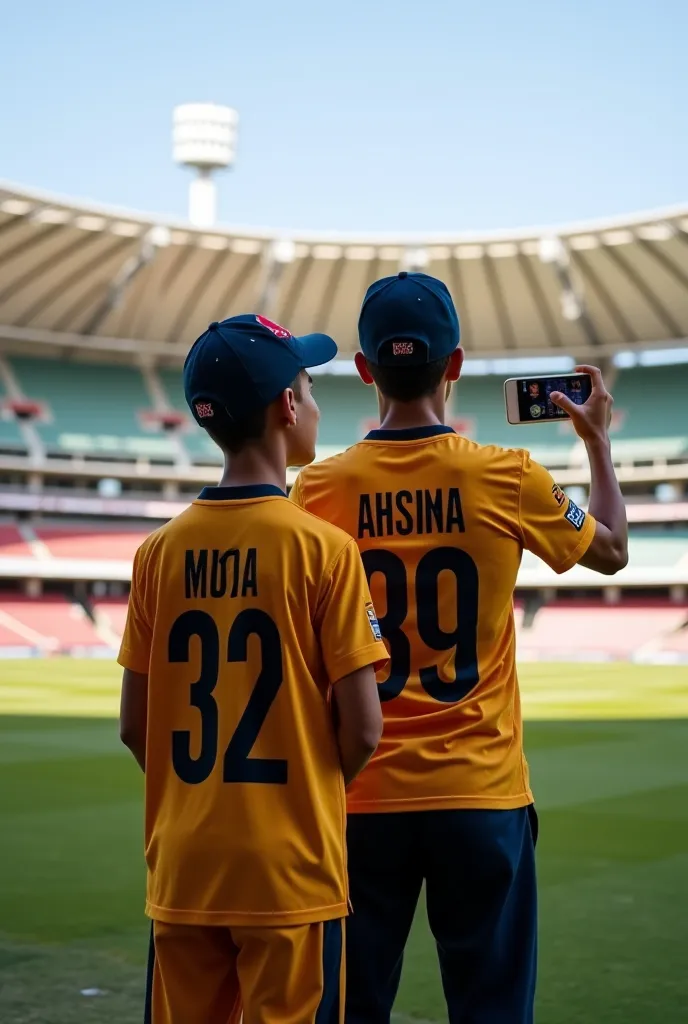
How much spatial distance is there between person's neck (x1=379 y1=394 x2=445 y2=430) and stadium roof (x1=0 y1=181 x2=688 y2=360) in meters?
33.4

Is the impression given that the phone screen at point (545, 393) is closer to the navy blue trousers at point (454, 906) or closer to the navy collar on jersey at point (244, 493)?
the navy collar on jersey at point (244, 493)

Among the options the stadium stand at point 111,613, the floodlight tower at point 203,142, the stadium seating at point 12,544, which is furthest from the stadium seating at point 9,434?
the floodlight tower at point 203,142

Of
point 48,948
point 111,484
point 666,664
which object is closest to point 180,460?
point 111,484

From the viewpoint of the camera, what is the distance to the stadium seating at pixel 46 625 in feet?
118

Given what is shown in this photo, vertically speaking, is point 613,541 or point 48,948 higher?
point 613,541

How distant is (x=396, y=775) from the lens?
2.52m

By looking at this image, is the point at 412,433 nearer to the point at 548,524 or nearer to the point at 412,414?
the point at 412,414

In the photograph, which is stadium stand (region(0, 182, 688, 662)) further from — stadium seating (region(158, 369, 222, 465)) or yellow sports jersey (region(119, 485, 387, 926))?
yellow sports jersey (region(119, 485, 387, 926))

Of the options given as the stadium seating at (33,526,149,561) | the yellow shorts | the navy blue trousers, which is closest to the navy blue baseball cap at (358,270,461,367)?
the navy blue trousers

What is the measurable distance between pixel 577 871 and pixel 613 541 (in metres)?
4.18

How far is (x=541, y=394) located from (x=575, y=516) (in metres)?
0.48

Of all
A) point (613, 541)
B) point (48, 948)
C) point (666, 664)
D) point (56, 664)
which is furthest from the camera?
point (666, 664)

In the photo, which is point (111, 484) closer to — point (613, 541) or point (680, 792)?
point (680, 792)

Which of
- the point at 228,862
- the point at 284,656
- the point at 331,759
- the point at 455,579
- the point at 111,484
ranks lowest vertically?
the point at 228,862
